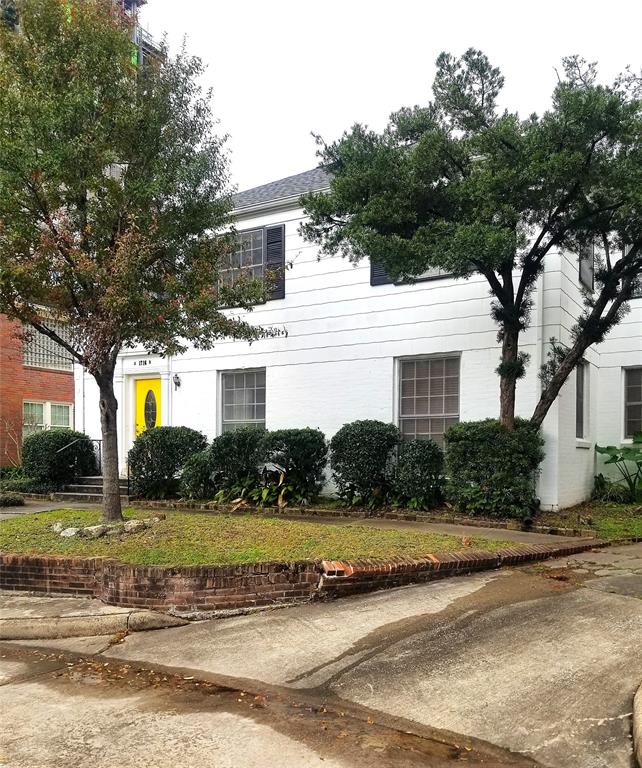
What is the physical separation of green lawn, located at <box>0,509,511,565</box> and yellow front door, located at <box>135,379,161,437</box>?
618cm

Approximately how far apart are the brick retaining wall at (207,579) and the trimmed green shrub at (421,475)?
4.16 m

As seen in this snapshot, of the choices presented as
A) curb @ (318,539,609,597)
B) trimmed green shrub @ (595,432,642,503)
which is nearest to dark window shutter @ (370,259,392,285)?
trimmed green shrub @ (595,432,642,503)

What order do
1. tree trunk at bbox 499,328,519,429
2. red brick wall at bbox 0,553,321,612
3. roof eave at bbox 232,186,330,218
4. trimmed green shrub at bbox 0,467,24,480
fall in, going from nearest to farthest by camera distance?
red brick wall at bbox 0,553,321,612
tree trunk at bbox 499,328,519,429
roof eave at bbox 232,186,330,218
trimmed green shrub at bbox 0,467,24,480

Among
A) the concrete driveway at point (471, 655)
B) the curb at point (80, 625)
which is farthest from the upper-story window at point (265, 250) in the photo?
the curb at point (80, 625)

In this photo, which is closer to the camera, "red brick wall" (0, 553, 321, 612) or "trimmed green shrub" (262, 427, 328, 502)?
"red brick wall" (0, 553, 321, 612)

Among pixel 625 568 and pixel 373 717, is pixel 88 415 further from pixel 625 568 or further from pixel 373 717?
pixel 373 717

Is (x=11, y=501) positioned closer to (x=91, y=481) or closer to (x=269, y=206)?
(x=91, y=481)

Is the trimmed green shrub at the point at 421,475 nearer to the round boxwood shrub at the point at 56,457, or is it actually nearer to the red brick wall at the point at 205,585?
the red brick wall at the point at 205,585

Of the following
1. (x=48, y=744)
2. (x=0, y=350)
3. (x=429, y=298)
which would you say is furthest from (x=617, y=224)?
(x=0, y=350)

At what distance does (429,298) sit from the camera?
12.9 meters

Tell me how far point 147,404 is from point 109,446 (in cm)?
750

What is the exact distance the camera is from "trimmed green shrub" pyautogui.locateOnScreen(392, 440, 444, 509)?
38.2 feet

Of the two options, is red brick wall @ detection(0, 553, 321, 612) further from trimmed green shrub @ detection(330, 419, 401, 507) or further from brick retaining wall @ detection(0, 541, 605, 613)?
trimmed green shrub @ detection(330, 419, 401, 507)

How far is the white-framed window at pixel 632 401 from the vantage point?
1466 centimetres
